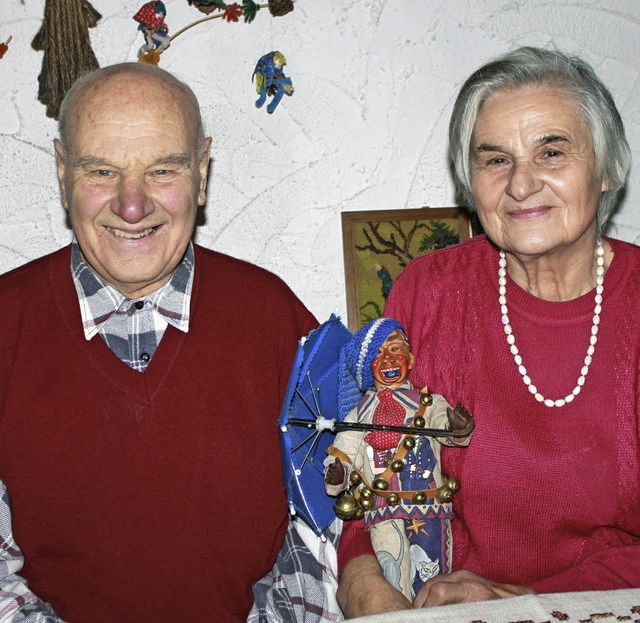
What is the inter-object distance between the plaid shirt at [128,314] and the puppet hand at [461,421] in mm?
621

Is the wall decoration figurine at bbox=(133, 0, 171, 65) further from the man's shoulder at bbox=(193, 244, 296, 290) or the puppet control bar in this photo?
the puppet control bar

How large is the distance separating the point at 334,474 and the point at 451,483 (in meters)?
0.24

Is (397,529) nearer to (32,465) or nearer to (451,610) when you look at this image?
(451,610)

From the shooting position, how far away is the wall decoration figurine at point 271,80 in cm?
232

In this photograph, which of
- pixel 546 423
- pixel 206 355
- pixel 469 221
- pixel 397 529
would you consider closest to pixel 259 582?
pixel 397 529

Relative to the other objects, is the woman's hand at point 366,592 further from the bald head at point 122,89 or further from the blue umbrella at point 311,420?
the bald head at point 122,89

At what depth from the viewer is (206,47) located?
2352mm

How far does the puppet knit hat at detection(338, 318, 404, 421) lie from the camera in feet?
5.36

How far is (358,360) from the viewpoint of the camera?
1.65 metres

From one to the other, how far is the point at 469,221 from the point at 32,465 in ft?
4.84

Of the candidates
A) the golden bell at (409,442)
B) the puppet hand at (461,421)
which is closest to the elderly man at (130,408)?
the golden bell at (409,442)

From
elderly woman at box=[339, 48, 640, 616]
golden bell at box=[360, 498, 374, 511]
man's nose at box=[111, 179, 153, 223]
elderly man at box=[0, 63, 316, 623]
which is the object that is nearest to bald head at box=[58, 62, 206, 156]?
elderly man at box=[0, 63, 316, 623]

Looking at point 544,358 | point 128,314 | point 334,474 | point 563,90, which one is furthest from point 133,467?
point 563,90

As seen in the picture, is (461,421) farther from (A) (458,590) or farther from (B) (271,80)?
(B) (271,80)
